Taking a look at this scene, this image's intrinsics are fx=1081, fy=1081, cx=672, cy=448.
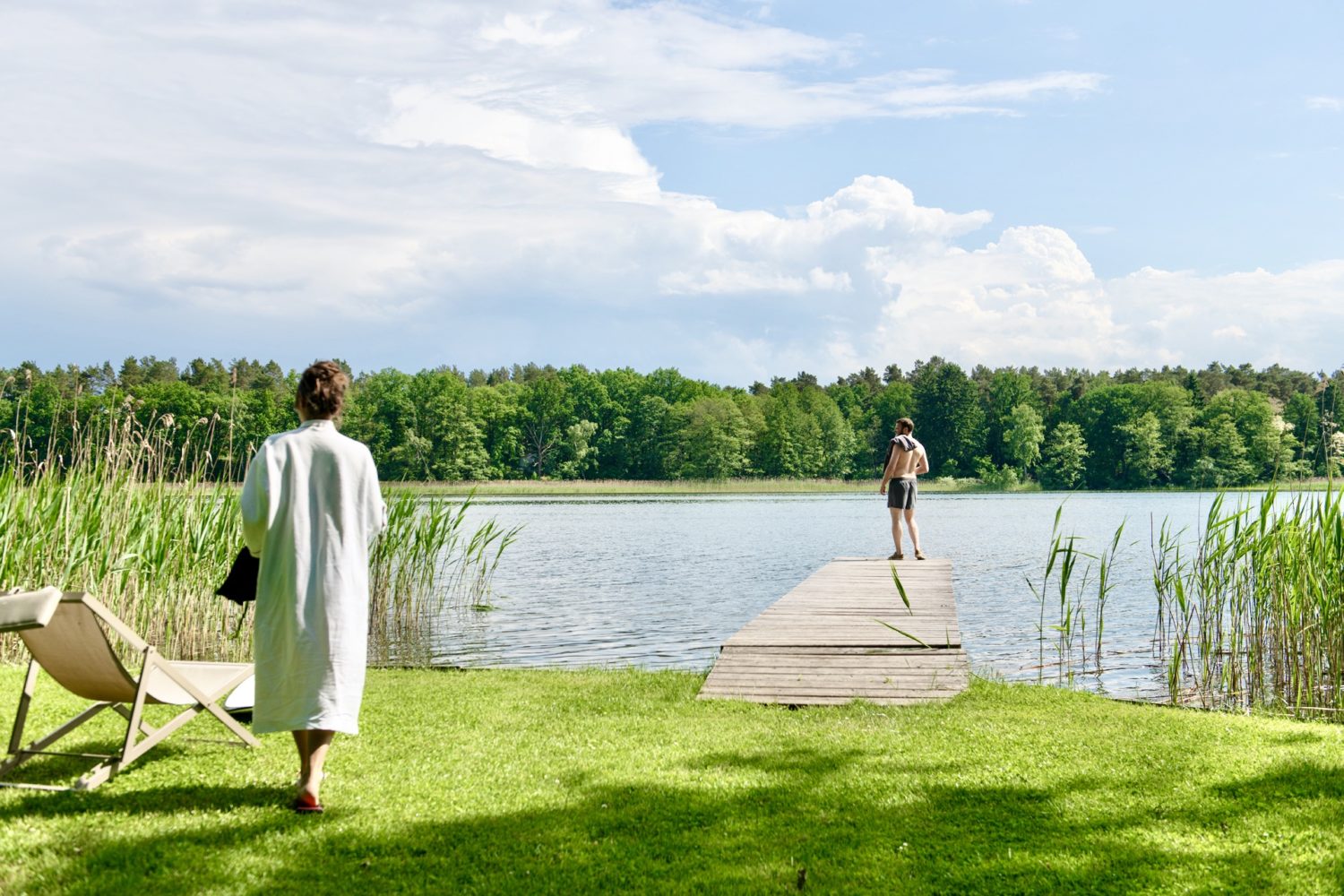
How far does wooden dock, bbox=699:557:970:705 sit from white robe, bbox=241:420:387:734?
3504 millimetres

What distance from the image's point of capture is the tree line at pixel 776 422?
69.4 meters

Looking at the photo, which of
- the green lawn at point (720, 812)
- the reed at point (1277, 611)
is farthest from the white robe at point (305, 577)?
the reed at point (1277, 611)

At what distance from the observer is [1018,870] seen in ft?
12.3

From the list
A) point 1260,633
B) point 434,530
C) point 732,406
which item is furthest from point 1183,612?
point 732,406

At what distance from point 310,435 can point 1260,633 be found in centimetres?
745

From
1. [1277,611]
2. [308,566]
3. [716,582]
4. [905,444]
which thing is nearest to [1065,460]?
[716,582]

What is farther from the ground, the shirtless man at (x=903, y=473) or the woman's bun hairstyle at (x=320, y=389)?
the woman's bun hairstyle at (x=320, y=389)

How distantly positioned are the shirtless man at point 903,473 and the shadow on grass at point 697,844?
25.9ft

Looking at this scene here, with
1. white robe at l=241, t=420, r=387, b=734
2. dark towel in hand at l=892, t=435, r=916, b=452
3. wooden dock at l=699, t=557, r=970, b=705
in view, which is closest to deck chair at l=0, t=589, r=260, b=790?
white robe at l=241, t=420, r=387, b=734

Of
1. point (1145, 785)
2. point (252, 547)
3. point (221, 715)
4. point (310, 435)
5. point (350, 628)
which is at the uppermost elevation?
point (310, 435)

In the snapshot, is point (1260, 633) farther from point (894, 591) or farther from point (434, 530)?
point (434, 530)

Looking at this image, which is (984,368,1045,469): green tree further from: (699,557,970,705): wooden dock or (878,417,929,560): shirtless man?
(699,557,970,705): wooden dock

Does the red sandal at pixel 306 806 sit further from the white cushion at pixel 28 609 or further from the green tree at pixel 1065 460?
the green tree at pixel 1065 460

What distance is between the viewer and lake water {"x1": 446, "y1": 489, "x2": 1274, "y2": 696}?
1111 centimetres
